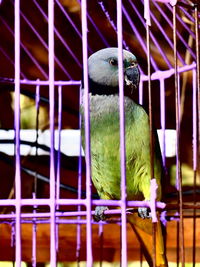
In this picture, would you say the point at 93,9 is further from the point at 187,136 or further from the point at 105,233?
the point at 105,233

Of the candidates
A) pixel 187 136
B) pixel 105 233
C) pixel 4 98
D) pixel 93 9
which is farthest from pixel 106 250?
pixel 93 9

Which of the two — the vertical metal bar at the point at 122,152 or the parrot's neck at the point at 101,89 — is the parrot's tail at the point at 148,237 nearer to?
the parrot's neck at the point at 101,89

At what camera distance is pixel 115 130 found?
113 cm

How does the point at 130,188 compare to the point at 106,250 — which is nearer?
the point at 130,188

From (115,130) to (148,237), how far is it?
32 cm

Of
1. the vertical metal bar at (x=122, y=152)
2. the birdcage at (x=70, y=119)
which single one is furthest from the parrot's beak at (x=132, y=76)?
the birdcage at (x=70, y=119)

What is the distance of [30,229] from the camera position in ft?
5.52

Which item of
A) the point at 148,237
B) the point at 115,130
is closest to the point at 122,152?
the point at 115,130

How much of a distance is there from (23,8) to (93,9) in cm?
21

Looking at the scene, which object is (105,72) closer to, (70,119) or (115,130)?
(115,130)

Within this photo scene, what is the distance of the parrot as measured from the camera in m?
1.12

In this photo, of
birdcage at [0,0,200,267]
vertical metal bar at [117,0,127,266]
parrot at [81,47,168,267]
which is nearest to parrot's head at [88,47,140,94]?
parrot at [81,47,168,267]

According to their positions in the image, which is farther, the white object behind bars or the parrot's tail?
the white object behind bars

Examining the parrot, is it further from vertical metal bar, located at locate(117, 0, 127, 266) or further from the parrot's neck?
vertical metal bar, located at locate(117, 0, 127, 266)
